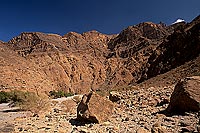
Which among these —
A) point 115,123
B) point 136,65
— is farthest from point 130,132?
point 136,65

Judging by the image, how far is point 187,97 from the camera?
898 centimetres

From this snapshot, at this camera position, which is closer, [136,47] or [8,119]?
[8,119]

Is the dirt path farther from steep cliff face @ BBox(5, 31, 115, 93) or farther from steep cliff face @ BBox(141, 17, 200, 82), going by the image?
steep cliff face @ BBox(5, 31, 115, 93)

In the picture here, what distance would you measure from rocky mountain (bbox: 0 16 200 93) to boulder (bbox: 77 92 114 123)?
3447 cm

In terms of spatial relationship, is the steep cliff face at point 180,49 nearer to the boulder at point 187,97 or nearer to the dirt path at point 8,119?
the dirt path at point 8,119

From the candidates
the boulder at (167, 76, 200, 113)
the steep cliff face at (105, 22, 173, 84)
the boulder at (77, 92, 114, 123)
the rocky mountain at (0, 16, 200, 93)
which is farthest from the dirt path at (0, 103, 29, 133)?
the steep cliff face at (105, 22, 173, 84)

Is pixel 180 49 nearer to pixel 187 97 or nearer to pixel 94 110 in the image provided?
pixel 94 110

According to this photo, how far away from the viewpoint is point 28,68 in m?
73.4

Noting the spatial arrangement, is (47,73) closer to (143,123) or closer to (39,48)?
(39,48)

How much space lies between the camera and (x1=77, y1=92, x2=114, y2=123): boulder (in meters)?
10.4

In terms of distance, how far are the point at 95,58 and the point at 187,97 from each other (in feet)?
337

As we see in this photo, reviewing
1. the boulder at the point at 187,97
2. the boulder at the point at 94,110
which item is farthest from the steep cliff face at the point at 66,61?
the boulder at the point at 187,97

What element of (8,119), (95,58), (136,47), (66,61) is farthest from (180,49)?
(95,58)

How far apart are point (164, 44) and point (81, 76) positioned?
1711 inches
